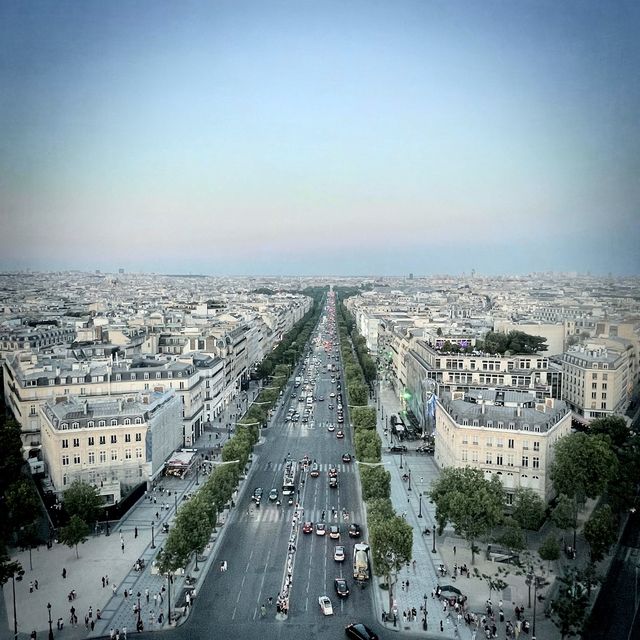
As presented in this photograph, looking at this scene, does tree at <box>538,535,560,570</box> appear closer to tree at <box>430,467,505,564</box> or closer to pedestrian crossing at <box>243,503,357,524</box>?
tree at <box>430,467,505,564</box>

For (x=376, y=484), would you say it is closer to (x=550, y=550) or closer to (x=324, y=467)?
(x=550, y=550)

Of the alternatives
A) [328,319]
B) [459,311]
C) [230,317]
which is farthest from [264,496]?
[328,319]

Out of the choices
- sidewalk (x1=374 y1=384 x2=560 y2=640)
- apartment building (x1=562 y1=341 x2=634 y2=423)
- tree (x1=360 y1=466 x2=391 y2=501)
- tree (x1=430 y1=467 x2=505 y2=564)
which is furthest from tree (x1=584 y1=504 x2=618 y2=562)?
apartment building (x1=562 y1=341 x2=634 y2=423)

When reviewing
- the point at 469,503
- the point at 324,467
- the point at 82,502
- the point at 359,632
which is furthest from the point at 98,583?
the point at 324,467

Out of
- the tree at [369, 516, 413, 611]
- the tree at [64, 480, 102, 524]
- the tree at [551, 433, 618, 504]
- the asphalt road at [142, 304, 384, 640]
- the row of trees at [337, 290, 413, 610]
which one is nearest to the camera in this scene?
the asphalt road at [142, 304, 384, 640]

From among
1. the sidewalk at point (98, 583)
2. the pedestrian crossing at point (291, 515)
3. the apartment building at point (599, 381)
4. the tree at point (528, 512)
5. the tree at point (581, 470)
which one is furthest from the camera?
the apartment building at point (599, 381)

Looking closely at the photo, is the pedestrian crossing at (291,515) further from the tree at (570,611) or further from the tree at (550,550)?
the tree at (570,611)

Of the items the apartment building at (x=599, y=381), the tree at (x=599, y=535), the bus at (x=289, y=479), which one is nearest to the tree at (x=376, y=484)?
the bus at (x=289, y=479)
